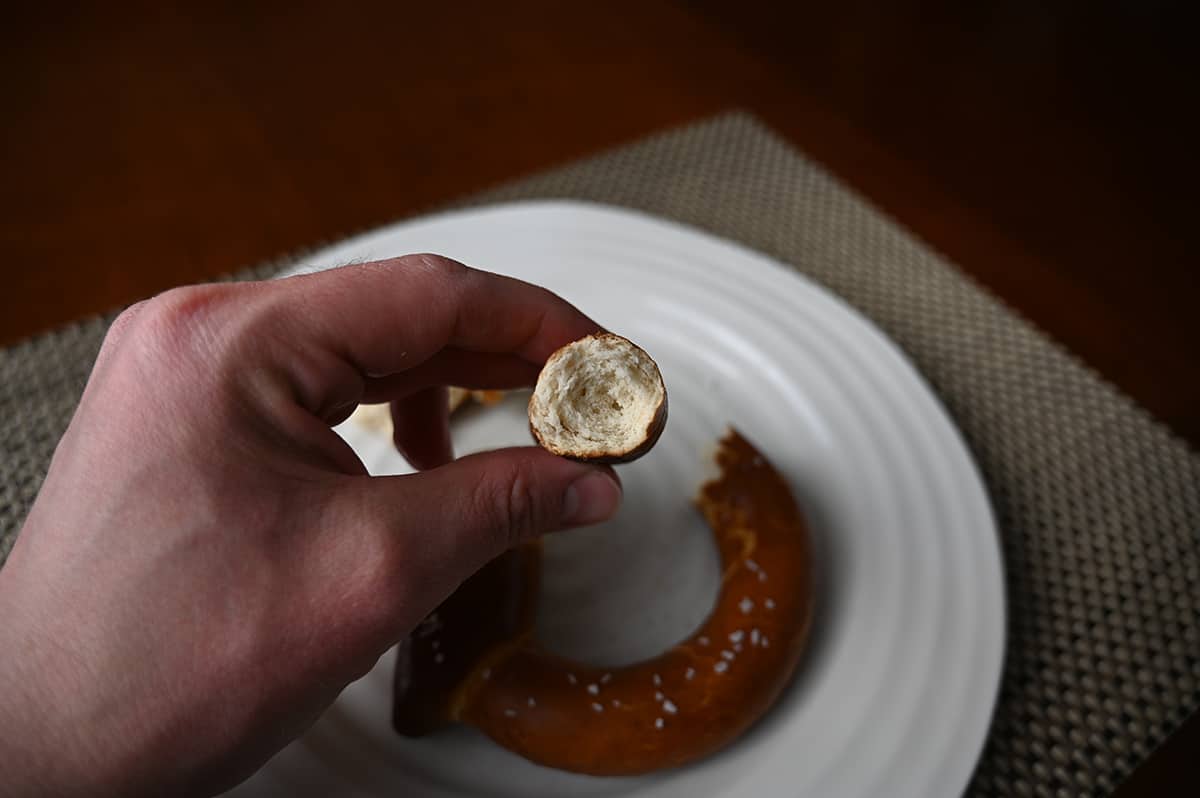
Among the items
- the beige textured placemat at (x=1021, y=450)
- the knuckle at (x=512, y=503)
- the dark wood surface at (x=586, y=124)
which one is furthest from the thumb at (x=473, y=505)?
the dark wood surface at (x=586, y=124)

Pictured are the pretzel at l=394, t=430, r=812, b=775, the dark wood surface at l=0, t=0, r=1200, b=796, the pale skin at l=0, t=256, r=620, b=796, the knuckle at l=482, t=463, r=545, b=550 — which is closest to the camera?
the pale skin at l=0, t=256, r=620, b=796

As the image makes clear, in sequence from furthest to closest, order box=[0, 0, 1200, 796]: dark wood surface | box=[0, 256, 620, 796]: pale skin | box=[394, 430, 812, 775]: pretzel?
box=[0, 0, 1200, 796]: dark wood surface
box=[394, 430, 812, 775]: pretzel
box=[0, 256, 620, 796]: pale skin

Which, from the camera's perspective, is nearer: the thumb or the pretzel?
the thumb

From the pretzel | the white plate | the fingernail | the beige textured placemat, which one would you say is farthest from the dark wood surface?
the fingernail

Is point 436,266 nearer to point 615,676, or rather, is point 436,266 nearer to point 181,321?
point 181,321

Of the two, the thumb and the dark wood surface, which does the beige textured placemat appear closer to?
the dark wood surface

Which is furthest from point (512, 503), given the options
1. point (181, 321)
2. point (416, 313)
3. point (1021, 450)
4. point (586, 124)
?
point (586, 124)

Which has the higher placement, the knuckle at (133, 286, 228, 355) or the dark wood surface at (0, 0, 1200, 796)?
the knuckle at (133, 286, 228, 355)

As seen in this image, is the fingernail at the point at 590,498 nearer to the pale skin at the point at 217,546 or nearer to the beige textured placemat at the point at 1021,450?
the pale skin at the point at 217,546
